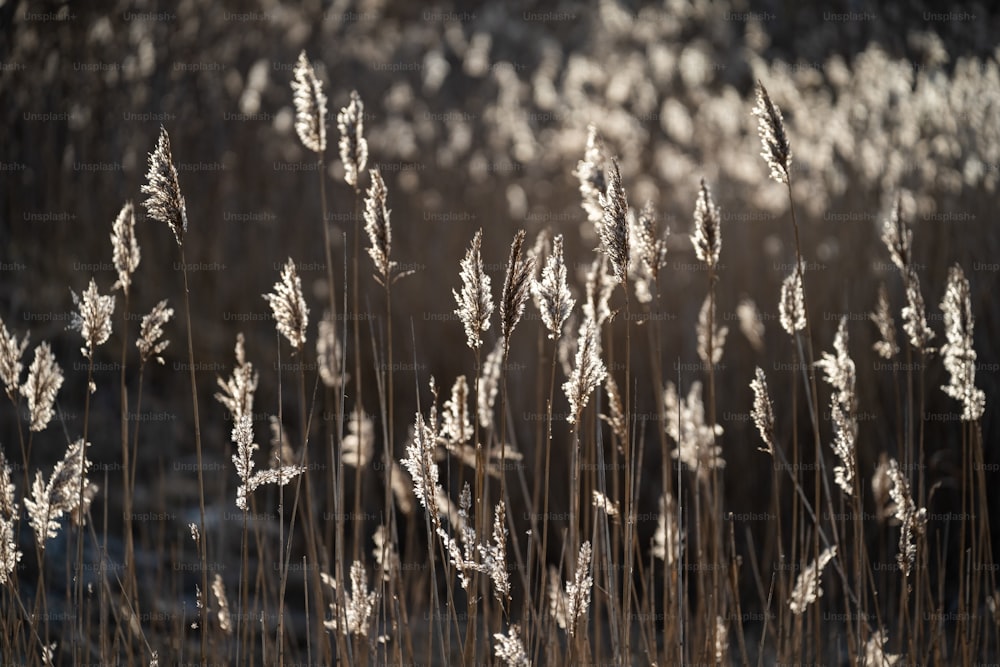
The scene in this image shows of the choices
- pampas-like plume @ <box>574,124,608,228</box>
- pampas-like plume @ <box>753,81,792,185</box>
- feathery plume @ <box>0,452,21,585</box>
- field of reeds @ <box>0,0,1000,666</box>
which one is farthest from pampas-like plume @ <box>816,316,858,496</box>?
field of reeds @ <box>0,0,1000,666</box>

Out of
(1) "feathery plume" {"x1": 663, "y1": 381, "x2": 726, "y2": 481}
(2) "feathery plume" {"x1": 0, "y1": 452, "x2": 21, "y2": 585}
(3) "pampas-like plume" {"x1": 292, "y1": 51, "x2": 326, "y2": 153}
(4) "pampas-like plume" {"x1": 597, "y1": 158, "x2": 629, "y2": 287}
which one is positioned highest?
(3) "pampas-like plume" {"x1": 292, "y1": 51, "x2": 326, "y2": 153}

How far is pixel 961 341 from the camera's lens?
5.72 feet

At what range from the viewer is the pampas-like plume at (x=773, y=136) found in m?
1.52

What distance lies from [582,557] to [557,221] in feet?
11.8

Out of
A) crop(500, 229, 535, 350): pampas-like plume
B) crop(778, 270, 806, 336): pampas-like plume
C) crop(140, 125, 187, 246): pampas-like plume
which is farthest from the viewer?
crop(778, 270, 806, 336): pampas-like plume

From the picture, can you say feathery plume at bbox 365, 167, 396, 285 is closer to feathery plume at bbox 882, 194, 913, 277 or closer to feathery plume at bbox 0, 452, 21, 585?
feathery plume at bbox 0, 452, 21, 585

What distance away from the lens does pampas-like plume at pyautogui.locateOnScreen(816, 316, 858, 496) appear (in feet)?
5.44

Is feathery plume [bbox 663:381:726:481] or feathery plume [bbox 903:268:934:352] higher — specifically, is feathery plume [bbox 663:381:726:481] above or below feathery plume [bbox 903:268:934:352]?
below

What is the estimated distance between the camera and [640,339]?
14.7 feet

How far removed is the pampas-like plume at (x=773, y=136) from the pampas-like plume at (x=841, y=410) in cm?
34

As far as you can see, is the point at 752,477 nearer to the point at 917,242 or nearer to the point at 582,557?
the point at 917,242

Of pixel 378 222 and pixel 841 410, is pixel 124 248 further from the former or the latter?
pixel 841 410

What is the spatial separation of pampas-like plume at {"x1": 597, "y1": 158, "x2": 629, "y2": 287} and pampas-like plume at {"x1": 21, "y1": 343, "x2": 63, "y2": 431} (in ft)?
2.85

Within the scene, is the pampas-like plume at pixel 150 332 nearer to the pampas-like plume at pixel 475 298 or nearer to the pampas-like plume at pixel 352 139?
the pampas-like plume at pixel 352 139
